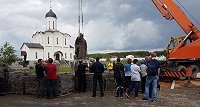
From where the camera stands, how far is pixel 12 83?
12.5m

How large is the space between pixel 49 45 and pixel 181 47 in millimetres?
59145

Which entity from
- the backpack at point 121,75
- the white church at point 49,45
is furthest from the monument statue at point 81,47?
the white church at point 49,45

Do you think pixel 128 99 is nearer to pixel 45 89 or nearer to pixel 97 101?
pixel 97 101

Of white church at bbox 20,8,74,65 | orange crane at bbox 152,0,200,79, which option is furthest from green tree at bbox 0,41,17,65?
orange crane at bbox 152,0,200,79

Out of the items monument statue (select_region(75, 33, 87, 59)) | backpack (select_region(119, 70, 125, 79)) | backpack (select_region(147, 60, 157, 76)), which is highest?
monument statue (select_region(75, 33, 87, 59))

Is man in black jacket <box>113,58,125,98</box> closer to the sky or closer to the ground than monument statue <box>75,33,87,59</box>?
closer to the ground

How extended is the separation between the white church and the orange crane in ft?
183

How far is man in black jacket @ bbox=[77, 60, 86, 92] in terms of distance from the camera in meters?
12.2

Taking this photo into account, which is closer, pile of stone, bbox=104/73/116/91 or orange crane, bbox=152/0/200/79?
pile of stone, bbox=104/73/116/91

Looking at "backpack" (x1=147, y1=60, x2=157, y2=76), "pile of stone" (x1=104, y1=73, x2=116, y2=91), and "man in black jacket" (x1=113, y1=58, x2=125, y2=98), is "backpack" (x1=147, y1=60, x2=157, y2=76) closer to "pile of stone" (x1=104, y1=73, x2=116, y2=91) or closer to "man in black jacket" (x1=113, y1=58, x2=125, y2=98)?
"man in black jacket" (x1=113, y1=58, x2=125, y2=98)

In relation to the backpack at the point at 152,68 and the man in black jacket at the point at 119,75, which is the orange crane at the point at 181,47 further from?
the backpack at the point at 152,68

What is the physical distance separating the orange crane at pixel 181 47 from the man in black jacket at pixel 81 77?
818 cm

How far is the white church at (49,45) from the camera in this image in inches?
2857

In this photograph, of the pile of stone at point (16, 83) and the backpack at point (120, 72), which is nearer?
the backpack at point (120, 72)
